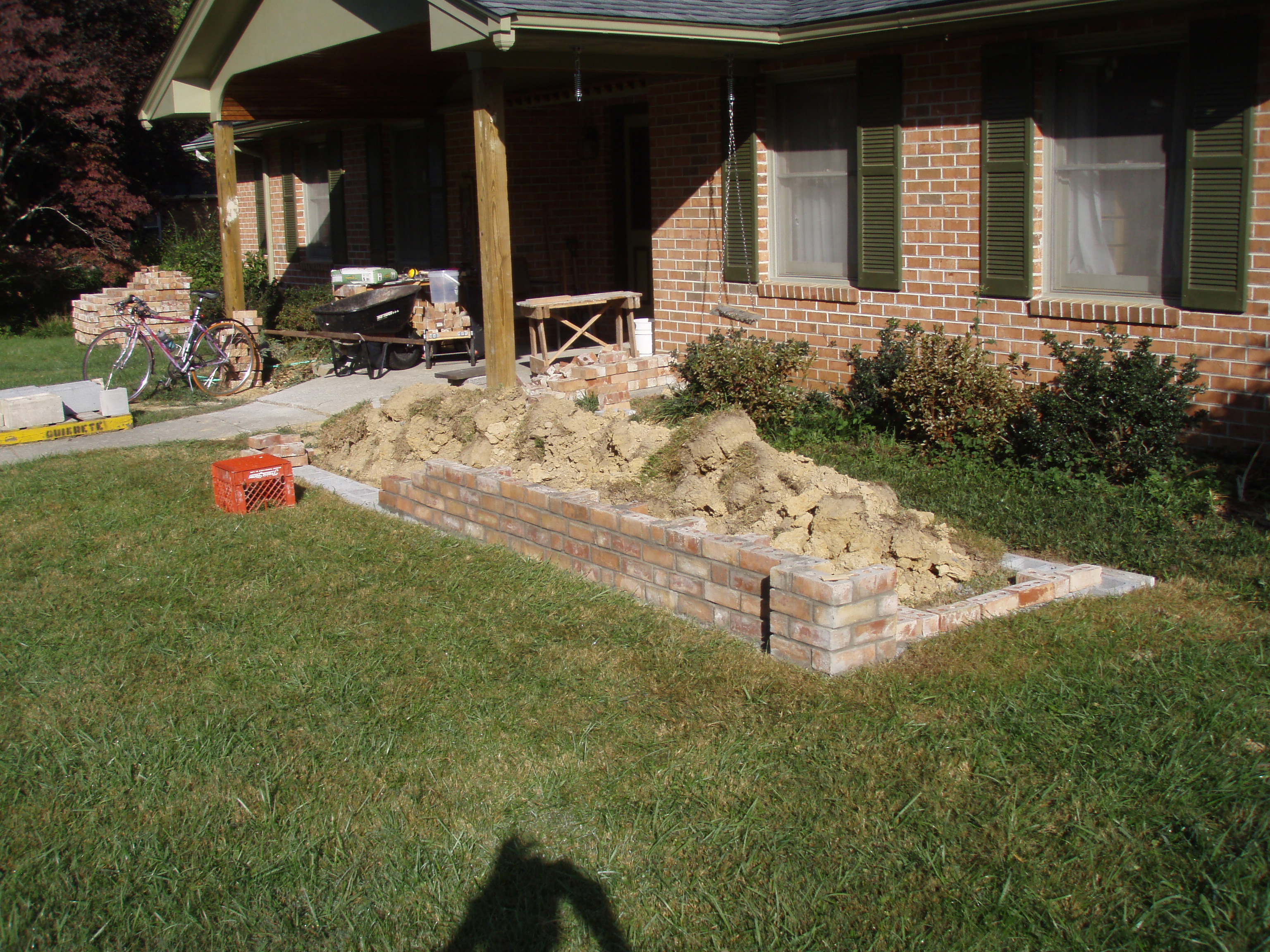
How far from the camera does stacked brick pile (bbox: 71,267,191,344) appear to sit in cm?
1830

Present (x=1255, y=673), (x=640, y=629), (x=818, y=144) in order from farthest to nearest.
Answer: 1. (x=818, y=144)
2. (x=640, y=629)
3. (x=1255, y=673)

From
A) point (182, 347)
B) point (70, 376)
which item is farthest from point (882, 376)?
point (70, 376)

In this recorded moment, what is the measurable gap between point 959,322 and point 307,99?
8.90 meters

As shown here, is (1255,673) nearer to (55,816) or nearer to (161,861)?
(161,861)

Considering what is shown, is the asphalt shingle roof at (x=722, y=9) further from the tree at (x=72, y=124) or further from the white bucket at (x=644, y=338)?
the tree at (x=72, y=124)

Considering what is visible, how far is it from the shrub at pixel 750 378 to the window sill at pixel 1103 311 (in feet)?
5.59

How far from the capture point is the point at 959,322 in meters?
8.23

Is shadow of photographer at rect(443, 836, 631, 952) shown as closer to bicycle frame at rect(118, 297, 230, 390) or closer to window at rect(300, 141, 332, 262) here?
bicycle frame at rect(118, 297, 230, 390)

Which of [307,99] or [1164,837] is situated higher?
[307,99]

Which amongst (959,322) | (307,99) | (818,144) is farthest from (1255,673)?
(307,99)

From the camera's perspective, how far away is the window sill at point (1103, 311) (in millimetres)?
6996

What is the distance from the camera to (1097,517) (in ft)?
19.7

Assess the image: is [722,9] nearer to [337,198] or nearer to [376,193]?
[376,193]

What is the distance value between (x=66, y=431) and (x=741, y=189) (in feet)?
19.9
